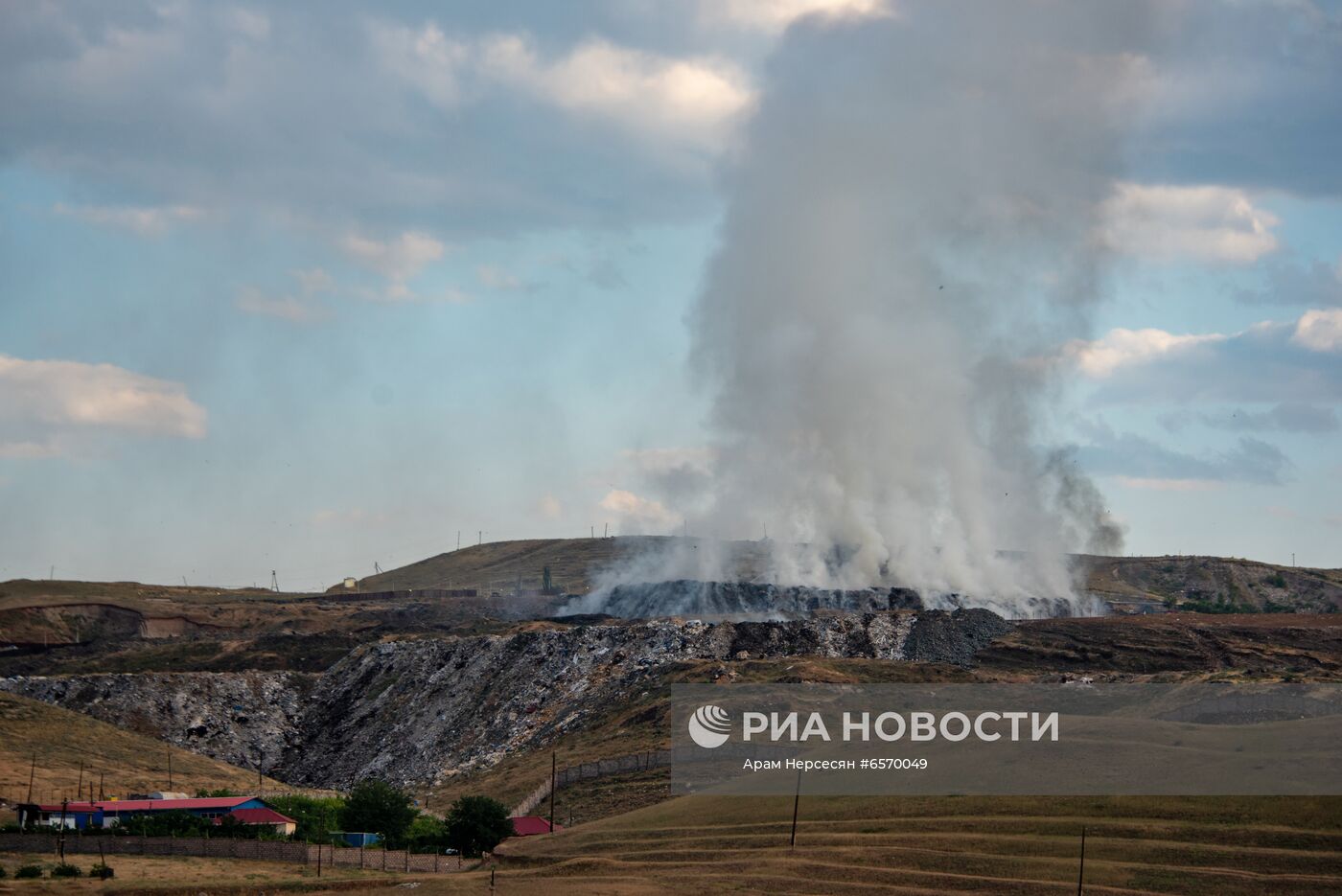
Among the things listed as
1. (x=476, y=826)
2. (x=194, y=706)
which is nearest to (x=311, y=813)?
(x=476, y=826)

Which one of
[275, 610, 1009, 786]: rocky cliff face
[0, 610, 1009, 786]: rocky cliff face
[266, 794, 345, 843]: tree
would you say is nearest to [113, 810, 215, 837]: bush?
[266, 794, 345, 843]: tree

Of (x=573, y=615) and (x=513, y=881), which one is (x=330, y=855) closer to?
(x=513, y=881)

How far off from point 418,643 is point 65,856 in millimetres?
Answer: 75121

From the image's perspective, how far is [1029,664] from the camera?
442 feet

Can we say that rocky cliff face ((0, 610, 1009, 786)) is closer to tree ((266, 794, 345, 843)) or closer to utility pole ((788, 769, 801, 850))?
tree ((266, 794, 345, 843))

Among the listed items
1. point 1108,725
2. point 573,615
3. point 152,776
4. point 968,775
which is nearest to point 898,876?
point 968,775

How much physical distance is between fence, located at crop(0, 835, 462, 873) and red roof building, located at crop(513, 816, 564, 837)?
33.9ft

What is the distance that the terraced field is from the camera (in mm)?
63125

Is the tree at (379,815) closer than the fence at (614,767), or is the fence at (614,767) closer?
the tree at (379,815)

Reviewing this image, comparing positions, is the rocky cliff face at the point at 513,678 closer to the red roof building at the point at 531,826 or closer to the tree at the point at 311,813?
the tree at the point at 311,813

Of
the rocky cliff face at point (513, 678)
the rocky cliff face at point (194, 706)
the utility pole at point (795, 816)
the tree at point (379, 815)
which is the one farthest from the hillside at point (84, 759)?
the utility pole at point (795, 816)

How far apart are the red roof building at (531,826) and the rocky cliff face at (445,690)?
2841 centimetres

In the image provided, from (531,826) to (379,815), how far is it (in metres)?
8.88

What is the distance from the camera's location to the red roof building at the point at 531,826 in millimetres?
84688
